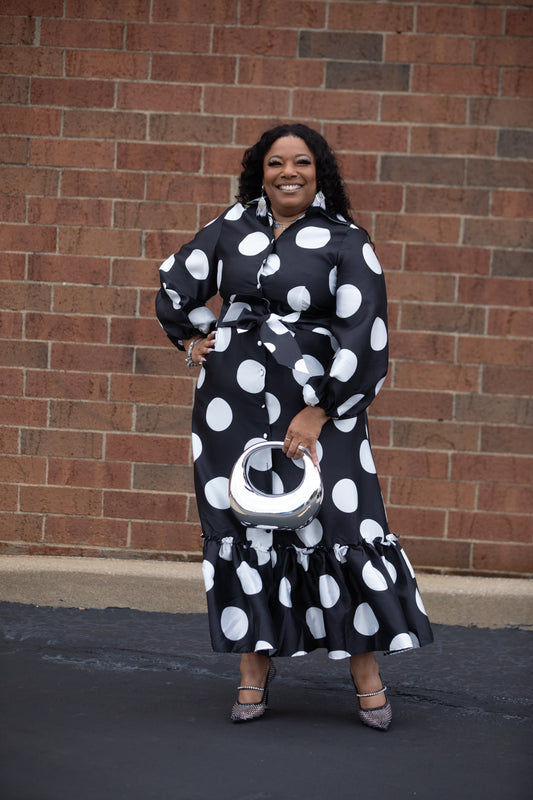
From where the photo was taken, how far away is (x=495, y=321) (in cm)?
473

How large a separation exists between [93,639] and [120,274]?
163 centimetres

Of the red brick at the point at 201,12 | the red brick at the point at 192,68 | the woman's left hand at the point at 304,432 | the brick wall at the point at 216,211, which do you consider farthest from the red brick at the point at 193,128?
the woman's left hand at the point at 304,432

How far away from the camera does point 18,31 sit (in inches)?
188

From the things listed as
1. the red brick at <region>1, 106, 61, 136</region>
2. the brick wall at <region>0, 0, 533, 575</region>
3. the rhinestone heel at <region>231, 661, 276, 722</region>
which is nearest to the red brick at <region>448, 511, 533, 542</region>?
the brick wall at <region>0, 0, 533, 575</region>

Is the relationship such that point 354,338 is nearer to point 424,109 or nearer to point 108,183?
point 424,109

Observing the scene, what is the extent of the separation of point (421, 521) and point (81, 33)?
2681mm

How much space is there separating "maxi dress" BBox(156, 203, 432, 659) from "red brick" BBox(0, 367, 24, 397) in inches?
68.0

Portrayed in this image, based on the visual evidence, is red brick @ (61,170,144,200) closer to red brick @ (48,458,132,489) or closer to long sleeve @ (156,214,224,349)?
red brick @ (48,458,132,489)

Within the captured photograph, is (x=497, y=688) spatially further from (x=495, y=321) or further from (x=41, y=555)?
(x=41, y=555)

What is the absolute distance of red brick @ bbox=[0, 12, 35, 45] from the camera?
4777 mm

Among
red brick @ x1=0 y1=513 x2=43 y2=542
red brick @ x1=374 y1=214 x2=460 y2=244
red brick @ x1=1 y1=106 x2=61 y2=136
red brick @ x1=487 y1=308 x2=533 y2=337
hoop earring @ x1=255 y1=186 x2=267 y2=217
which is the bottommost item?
red brick @ x1=0 y1=513 x2=43 y2=542

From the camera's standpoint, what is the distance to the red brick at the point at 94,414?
4867mm

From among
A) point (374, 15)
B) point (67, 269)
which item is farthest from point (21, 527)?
point (374, 15)

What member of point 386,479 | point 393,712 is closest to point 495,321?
point 386,479
